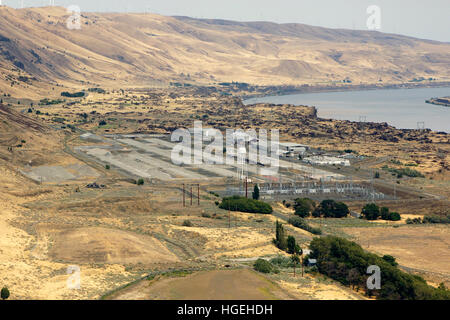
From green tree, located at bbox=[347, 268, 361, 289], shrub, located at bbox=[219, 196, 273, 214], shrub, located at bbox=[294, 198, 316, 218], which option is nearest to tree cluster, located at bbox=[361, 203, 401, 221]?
shrub, located at bbox=[294, 198, 316, 218]

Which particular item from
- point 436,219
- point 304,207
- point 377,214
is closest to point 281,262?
point 304,207

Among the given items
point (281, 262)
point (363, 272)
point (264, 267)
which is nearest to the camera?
point (363, 272)

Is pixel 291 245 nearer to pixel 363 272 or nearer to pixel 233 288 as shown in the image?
pixel 363 272

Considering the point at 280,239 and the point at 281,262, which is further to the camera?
the point at 280,239

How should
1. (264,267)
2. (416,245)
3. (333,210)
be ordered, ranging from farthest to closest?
(333,210), (416,245), (264,267)

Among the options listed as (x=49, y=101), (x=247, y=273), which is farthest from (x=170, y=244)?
(x=49, y=101)

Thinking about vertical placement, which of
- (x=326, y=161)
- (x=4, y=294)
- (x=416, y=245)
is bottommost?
(x=416, y=245)

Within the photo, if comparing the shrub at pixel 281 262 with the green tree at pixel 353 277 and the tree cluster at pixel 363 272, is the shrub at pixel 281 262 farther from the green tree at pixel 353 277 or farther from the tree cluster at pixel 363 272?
the green tree at pixel 353 277

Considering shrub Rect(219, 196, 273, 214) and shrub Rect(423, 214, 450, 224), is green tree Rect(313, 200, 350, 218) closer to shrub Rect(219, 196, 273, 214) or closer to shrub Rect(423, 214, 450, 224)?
shrub Rect(219, 196, 273, 214)
